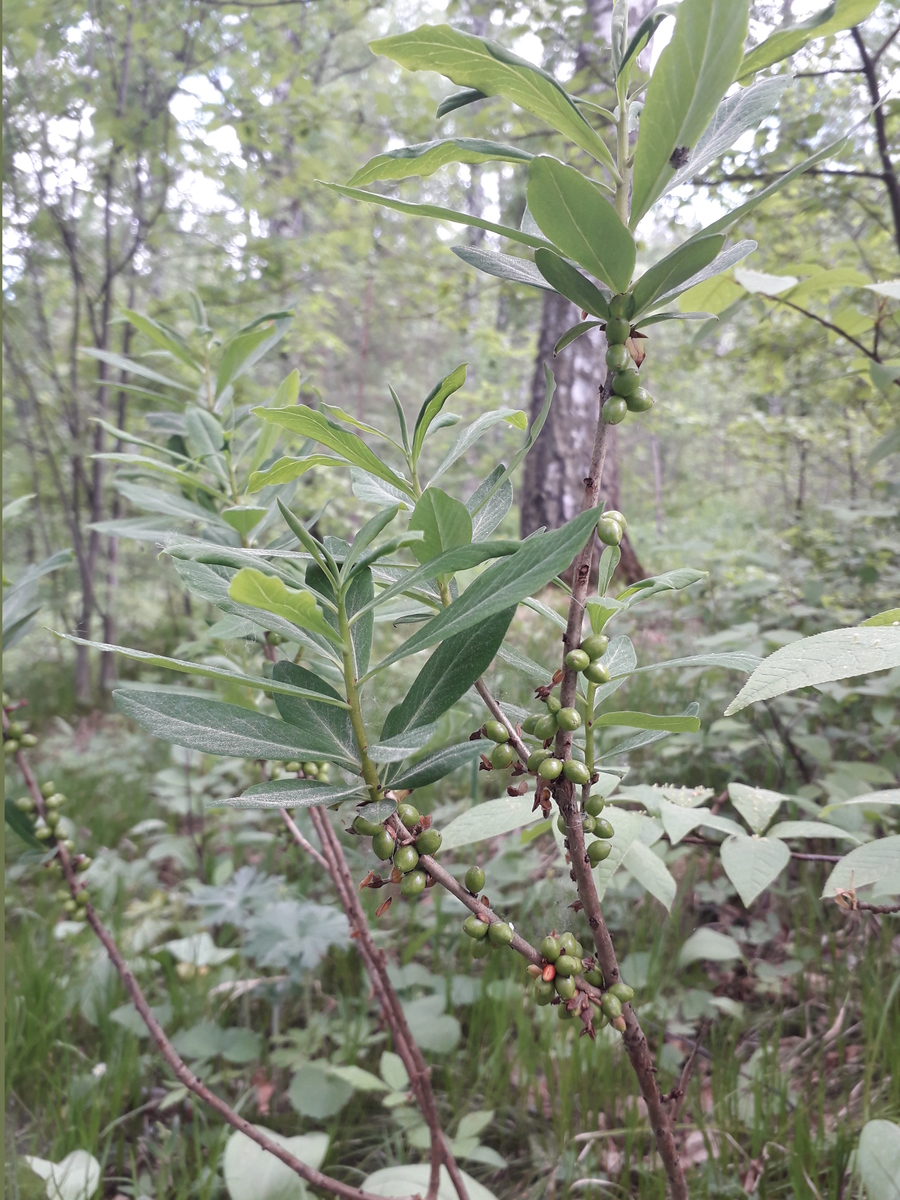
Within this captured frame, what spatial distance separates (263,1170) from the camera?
966mm

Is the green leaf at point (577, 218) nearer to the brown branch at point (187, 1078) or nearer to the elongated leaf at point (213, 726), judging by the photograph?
the elongated leaf at point (213, 726)

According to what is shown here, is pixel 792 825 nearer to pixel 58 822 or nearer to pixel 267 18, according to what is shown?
pixel 58 822

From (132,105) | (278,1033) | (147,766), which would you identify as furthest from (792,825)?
(132,105)

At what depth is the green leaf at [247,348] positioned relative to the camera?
95 centimetres

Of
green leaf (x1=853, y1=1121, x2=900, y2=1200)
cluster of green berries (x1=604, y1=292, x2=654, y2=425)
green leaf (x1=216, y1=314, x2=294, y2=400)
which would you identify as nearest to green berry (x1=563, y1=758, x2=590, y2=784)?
cluster of green berries (x1=604, y1=292, x2=654, y2=425)

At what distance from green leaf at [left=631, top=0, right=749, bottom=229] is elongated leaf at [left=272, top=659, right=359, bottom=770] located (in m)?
0.41

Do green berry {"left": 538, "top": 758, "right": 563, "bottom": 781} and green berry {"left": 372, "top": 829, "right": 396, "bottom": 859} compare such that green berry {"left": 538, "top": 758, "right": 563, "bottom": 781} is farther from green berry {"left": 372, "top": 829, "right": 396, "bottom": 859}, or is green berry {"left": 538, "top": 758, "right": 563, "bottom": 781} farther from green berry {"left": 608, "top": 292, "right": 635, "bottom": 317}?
green berry {"left": 608, "top": 292, "right": 635, "bottom": 317}

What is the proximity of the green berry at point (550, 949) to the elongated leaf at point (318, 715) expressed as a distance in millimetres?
195

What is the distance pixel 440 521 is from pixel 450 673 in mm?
105

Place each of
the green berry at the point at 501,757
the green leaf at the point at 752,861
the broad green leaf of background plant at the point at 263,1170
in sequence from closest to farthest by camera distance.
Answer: the green berry at the point at 501,757 → the green leaf at the point at 752,861 → the broad green leaf of background plant at the point at 263,1170

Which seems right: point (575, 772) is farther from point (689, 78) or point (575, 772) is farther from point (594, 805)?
point (689, 78)

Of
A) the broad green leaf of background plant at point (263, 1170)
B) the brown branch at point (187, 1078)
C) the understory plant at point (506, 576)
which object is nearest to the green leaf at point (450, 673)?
the understory plant at point (506, 576)

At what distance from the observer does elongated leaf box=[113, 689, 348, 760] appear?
0.43 meters

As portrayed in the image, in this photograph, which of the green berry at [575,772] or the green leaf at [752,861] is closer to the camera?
the green berry at [575,772]
